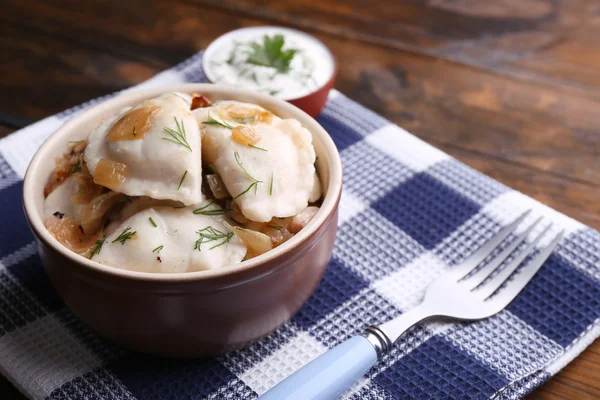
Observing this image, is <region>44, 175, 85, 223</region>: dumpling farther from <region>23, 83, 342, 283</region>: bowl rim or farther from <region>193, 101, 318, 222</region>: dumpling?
<region>193, 101, 318, 222</region>: dumpling

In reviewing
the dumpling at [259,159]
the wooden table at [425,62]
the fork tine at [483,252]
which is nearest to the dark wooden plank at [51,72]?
the wooden table at [425,62]

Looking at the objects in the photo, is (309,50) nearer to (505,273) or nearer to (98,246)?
(505,273)

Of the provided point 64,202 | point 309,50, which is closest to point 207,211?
point 64,202

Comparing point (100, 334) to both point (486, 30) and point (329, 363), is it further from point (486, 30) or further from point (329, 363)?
point (486, 30)

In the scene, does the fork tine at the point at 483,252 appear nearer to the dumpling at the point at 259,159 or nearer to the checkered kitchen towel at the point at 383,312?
the checkered kitchen towel at the point at 383,312

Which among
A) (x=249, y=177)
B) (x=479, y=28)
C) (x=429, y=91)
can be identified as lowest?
(x=429, y=91)

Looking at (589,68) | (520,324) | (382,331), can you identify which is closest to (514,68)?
(589,68)

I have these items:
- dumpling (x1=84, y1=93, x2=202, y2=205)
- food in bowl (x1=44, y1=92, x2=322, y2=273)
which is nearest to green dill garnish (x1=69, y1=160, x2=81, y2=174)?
food in bowl (x1=44, y1=92, x2=322, y2=273)
